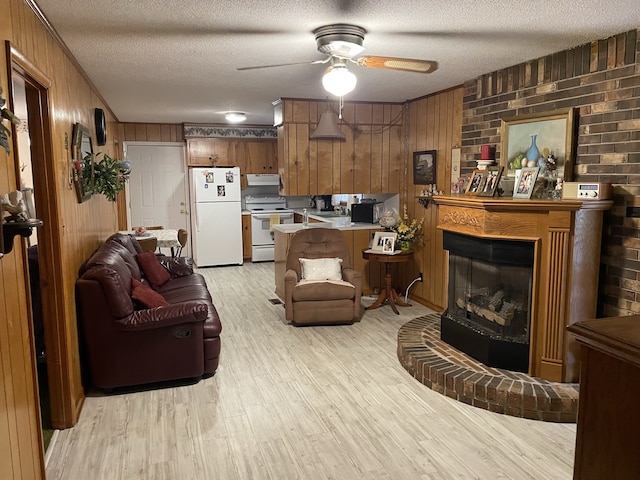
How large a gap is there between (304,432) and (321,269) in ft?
7.32

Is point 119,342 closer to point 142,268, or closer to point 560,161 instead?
point 142,268

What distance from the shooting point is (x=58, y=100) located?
3.01 m

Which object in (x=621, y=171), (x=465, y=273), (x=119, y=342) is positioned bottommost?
(x=119, y=342)

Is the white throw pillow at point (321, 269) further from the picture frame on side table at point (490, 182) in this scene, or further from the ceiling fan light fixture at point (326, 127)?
the picture frame on side table at point (490, 182)

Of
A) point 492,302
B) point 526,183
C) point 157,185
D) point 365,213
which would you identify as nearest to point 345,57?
point 526,183

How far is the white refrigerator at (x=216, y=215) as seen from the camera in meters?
7.72

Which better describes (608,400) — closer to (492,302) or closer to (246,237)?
(492,302)

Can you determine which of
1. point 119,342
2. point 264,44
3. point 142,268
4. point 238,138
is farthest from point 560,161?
point 238,138

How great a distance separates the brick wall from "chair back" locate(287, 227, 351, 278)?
7.57 feet

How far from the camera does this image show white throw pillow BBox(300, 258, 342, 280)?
191 inches

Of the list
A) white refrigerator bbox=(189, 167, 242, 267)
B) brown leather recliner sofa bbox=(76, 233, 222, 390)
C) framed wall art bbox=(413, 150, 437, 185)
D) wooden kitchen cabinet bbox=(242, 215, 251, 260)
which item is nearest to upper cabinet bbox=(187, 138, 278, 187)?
white refrigerator bbox=(189, 167, 242, 267)

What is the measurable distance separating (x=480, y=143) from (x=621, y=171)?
4.89ft

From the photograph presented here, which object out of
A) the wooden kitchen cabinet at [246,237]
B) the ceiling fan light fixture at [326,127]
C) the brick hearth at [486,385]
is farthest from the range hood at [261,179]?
the brick hearth at [486,385]

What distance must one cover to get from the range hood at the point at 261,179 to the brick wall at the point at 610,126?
537cm
